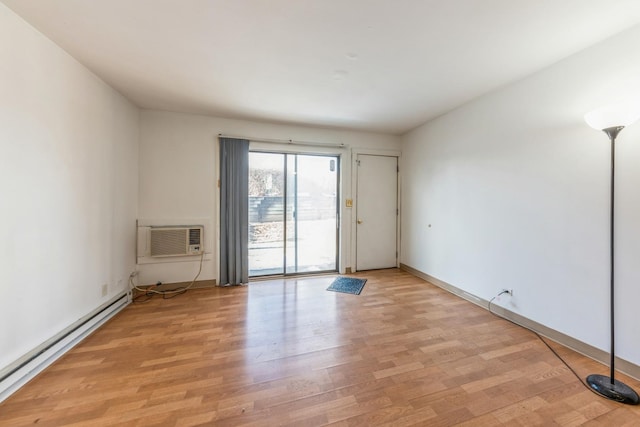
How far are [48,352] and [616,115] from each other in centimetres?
444

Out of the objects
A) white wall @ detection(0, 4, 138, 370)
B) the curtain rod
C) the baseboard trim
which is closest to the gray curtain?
the curtain rod

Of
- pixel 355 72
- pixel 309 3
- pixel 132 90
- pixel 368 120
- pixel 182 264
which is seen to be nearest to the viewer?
pixel 309 3

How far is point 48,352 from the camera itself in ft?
6.09

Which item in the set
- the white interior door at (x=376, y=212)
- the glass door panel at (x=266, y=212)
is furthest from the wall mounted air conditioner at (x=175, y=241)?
the white interior door at (x=376, y=212)

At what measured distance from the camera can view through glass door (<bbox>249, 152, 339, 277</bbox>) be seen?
3.92 metres

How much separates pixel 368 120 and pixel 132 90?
10.2 ft

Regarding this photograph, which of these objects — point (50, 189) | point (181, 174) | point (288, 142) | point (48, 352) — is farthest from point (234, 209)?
point (48, 352)

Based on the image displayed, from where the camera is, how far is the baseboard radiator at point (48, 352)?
5.16 feet

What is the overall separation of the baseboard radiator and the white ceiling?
2.41m

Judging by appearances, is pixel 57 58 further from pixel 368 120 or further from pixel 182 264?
pixel 368 120

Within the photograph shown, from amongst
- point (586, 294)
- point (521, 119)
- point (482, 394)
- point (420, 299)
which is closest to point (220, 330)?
point (482, 394)

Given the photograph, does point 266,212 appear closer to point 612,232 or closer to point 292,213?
point 292,213

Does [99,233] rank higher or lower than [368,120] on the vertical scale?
lower

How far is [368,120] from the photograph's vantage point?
3.75 metres
